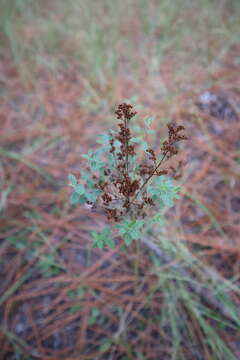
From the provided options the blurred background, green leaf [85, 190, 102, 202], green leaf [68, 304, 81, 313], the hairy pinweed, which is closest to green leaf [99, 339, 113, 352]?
the blurred background

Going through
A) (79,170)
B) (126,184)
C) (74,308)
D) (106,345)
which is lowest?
(106,345)

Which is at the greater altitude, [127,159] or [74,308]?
[127,159]

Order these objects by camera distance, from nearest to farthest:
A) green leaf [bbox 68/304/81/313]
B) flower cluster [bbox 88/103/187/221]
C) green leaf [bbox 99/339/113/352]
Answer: flower cluster [bbox 88/103/187/221]
green leaf [bbox 99/339/113/352]
green leaf [bbox 68/304/81/313]

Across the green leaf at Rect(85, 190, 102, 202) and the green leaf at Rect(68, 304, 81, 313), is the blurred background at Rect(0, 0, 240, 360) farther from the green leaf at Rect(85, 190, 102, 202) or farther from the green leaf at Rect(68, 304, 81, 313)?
the green leaf at Rect(85, 190, 102, 202)

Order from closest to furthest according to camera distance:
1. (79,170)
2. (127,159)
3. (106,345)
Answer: (127,159)
(106,345)
(79,170)

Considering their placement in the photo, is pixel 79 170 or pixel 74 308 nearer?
pixel 74 308

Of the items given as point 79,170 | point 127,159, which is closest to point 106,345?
point 127,159

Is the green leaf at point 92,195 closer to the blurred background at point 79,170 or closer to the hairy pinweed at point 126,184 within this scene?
the hairy pinweed at point 126,184

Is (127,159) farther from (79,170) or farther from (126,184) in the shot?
(79,170)

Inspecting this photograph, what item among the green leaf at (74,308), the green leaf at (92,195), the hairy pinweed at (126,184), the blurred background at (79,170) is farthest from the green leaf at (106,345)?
the green leaf at (92,195)
